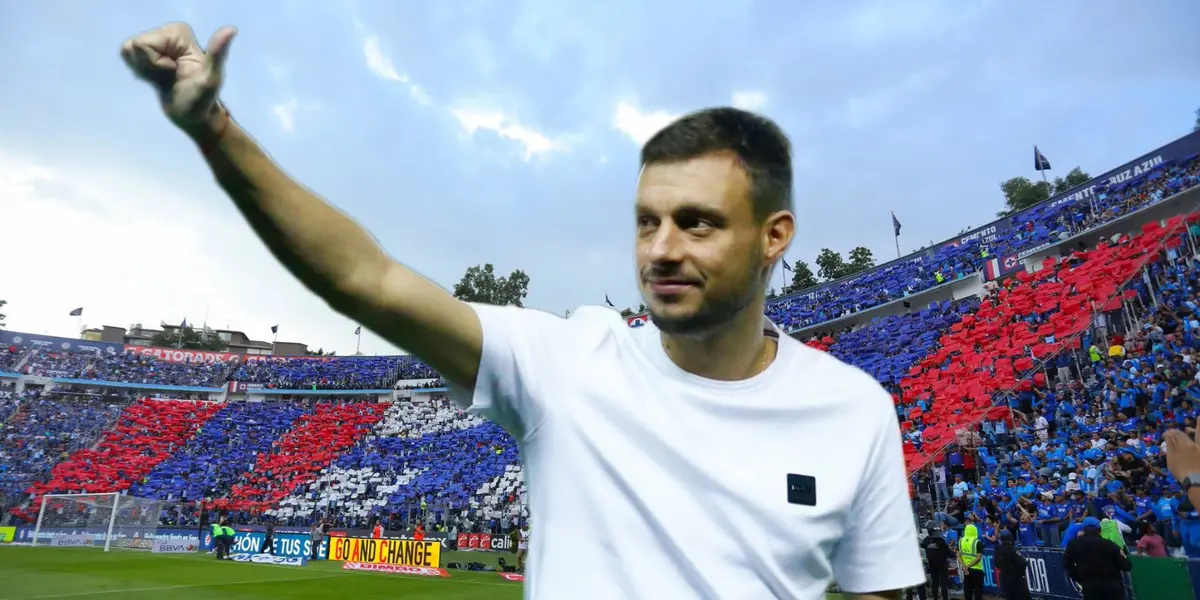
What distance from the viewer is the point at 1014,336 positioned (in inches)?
938

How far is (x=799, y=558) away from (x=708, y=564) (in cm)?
29

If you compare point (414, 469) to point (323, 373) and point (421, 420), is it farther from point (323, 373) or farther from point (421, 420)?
point (323, 373)

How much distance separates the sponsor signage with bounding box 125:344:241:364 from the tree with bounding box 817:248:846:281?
51.5 m

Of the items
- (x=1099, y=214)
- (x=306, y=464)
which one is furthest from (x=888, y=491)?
(x=306, y=464)

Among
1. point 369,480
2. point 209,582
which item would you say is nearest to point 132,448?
point 369,480

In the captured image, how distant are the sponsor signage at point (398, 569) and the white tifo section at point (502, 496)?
816cm

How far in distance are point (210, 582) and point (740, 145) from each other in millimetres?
18124

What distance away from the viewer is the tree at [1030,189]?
5491cm

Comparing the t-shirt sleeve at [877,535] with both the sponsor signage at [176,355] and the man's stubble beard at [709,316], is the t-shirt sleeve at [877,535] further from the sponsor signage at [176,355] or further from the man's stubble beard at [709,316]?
the sponsor signage at [176,355]

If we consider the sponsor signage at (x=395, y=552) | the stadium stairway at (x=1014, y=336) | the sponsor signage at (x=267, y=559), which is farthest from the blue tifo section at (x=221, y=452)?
the stadium stairway at (x=1014, y=336)

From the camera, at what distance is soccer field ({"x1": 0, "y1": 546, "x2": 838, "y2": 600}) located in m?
13.3

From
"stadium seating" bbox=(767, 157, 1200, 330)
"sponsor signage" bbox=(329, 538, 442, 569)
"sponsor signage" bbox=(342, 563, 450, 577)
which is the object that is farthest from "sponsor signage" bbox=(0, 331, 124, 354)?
"stadium seating" bbox=(767, 157, 1200, 330)

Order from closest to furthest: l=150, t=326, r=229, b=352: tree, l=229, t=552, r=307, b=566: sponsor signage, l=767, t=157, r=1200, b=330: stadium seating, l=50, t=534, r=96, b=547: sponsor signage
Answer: l=229, t=552, r=307, b=566: sponsor signage, l=767, t=157, r=1200, b=330: stadium seating, l=50, t=534, r=96, b=547: sponsor signage, l=150, t=326, r=229, b=352: tree

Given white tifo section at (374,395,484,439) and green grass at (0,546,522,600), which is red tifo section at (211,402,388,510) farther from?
green grass at (0,546,522,600)
